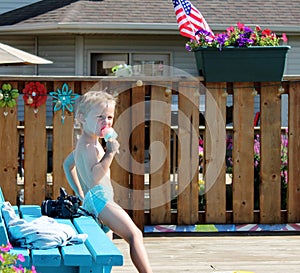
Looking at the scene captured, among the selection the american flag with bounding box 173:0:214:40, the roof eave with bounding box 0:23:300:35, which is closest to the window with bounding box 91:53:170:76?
the roof eave with bounding box 0:23:300:35

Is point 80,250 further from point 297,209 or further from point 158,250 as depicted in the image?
point 297,209

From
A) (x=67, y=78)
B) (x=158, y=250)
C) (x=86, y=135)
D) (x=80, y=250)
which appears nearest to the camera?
(x=80, y=250)

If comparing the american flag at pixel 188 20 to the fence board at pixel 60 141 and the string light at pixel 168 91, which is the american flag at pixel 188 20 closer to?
the string light at pixel 168 91

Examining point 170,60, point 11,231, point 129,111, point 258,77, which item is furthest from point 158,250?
point 170,60

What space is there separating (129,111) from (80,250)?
3660 mm

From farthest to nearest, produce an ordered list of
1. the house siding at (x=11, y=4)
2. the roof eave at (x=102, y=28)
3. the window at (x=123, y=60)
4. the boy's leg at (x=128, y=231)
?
the house siding at (x=11, y=4)
the window at (x=123, y=60)
the roof eave at (x=102, y=28)
the boy's leg at (x=128, y=231)

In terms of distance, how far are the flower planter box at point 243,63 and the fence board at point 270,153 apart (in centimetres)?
16

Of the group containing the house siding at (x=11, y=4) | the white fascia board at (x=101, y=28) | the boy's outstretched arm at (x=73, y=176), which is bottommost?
the boy's outstretched arm at (x=73, y=176)

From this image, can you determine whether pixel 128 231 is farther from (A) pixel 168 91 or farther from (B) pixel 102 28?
(B) pixel 102 28

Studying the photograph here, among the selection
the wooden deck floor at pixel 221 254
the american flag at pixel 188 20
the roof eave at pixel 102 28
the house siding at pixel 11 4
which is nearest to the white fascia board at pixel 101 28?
the roof eave at pixel 102 28

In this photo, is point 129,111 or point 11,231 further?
point 129,111

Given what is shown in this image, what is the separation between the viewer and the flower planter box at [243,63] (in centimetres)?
773

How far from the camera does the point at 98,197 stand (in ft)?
17.0

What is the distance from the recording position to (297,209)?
803cm
